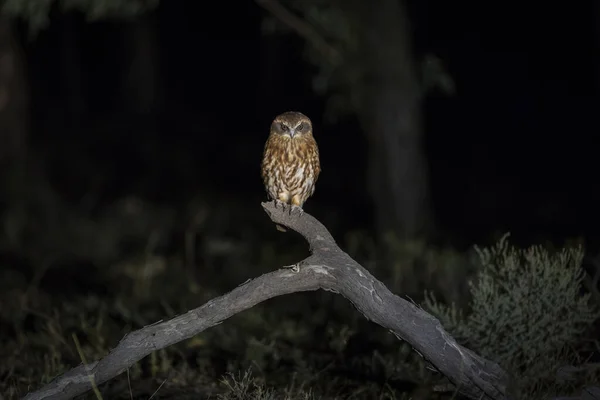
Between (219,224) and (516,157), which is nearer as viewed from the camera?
(219,224)

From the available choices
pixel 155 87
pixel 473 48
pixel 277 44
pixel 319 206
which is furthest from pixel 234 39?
pixel 319 206

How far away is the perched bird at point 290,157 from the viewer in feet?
20.3

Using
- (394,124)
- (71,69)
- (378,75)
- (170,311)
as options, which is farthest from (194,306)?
(71,69)

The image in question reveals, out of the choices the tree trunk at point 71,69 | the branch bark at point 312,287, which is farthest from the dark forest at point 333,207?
the tree trunk at point 71,69

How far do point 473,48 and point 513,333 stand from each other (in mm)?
20076

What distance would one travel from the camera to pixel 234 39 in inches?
1578

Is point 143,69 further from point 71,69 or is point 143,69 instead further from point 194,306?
point 194,306

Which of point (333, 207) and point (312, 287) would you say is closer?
point (312, 287)

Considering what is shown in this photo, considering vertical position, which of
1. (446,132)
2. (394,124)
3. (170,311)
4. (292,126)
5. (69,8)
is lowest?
(170,311)

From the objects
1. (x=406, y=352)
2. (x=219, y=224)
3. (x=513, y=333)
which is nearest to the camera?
(x=513, y=333)

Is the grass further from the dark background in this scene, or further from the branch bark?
the dark background

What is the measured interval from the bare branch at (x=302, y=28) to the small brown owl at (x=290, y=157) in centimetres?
354

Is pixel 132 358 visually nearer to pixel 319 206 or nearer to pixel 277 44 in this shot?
pixel 319 206

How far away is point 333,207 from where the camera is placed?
15594mm
